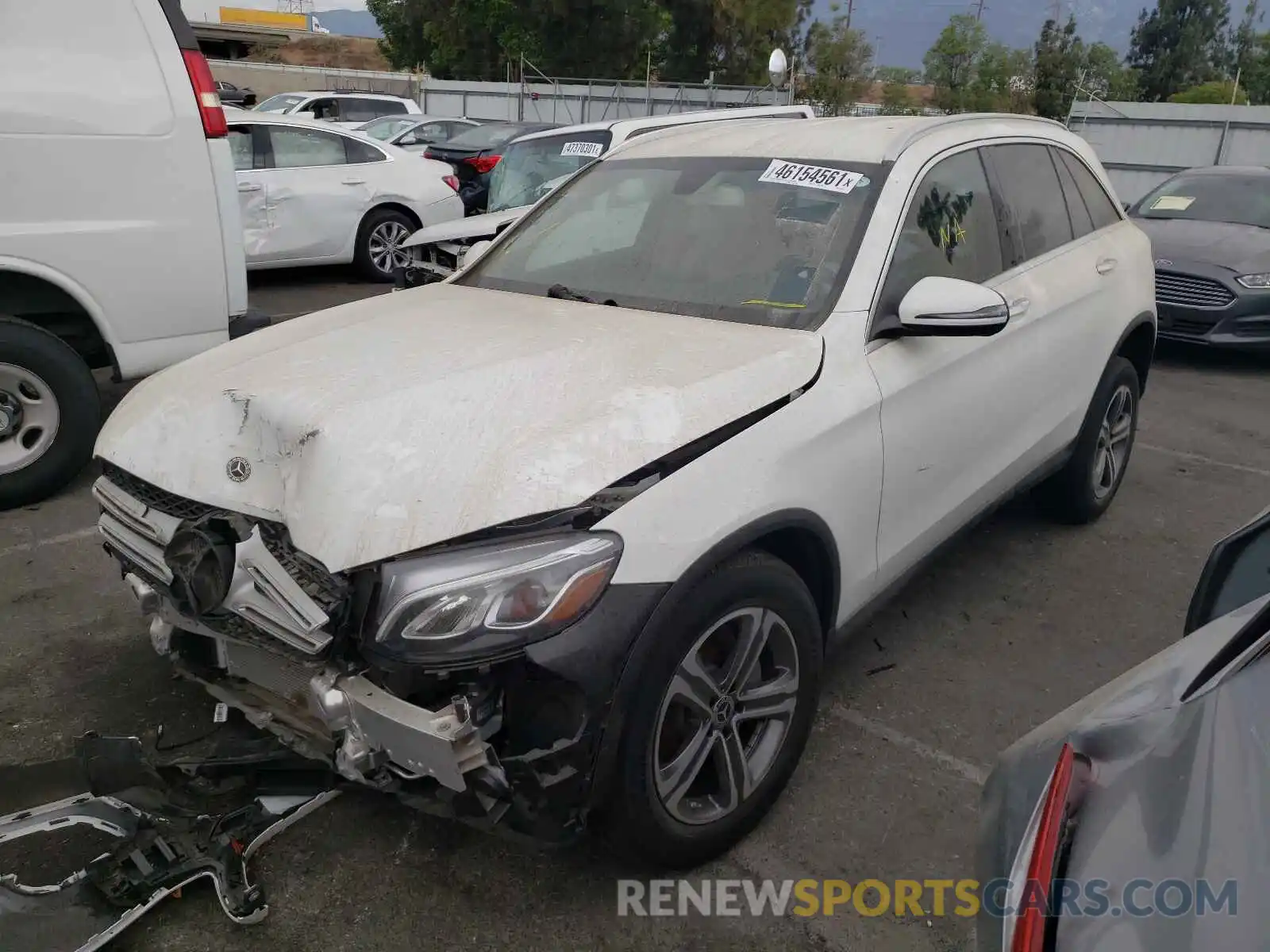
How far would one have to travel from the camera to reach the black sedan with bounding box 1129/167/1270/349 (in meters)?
8.03

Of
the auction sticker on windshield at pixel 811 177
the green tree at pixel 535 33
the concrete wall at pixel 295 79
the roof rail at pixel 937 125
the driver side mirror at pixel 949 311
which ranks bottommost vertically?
the driver side mirror at pixel 949 311

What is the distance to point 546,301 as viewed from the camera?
3.27 m

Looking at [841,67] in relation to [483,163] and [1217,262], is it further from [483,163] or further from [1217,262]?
[1217,262]

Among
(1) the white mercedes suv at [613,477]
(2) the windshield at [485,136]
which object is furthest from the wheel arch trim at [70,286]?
(2) the windshield at [485,136]

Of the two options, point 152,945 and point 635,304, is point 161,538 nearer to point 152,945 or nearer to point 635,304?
point 152,945

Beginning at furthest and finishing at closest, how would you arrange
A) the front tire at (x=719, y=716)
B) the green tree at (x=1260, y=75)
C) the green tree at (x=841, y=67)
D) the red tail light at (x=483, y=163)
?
the green tree at (x=1260, y=75) < the green tree at (x=841, y=67) < the red tail light at (x=483, y=163) < the front tire at (x=719, y=716)

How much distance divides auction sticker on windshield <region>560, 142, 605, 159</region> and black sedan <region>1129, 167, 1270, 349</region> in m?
4.51

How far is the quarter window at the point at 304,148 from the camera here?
9.66 m

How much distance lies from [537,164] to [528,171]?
4.2 inches

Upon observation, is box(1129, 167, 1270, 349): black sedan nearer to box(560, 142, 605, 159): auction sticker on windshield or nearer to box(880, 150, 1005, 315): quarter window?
box(560, 142, 605, 159): auction sticker on windshield

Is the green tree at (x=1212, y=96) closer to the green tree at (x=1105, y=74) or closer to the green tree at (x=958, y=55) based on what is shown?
the green tree at (x=1105, y=74)

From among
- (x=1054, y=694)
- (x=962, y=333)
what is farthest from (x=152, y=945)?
(x=1054, y=694)

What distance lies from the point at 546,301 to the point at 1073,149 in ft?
8.83

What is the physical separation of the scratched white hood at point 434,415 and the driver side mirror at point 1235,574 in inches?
40.8
